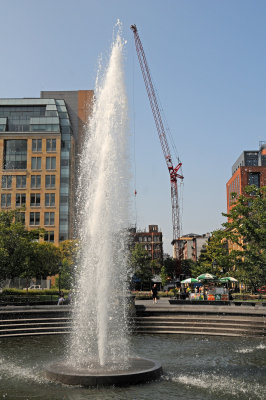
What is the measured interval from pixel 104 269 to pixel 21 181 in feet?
253

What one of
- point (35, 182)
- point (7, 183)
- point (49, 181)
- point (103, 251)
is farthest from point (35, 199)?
point (103, 251)

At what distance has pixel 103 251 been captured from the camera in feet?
51.7

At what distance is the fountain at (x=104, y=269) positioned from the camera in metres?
12.7

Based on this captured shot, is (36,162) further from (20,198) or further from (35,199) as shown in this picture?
(20,198)

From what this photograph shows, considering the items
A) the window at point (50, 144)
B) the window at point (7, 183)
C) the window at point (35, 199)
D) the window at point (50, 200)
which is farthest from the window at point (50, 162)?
the window at point (7, 183)

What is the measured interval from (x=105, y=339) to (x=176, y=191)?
420 ft

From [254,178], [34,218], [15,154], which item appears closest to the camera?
[34,218]

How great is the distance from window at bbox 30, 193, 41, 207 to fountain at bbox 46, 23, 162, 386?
232ft

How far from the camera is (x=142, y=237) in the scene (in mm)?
184000

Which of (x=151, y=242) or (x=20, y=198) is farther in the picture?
(x=151, y=242)

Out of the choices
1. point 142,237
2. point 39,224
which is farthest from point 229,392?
point 142,237

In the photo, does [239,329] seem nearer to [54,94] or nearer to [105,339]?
[105,339]

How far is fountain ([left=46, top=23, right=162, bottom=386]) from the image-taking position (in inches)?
499

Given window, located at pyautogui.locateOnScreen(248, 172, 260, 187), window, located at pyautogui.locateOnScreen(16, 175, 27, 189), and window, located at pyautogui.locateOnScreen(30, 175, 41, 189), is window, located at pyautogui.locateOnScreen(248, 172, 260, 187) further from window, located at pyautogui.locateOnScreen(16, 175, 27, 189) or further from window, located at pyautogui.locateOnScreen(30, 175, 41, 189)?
window, located at pyautogui.locateOnScreen(16, 175, 27, 189)
